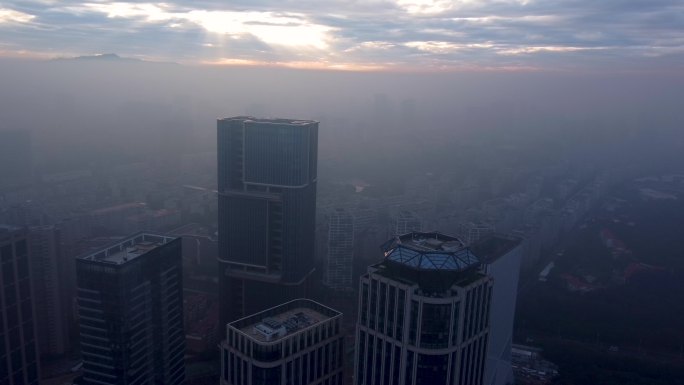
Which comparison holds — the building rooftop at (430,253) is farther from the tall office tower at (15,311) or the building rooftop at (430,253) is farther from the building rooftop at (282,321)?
the tall office tower at (15,311)

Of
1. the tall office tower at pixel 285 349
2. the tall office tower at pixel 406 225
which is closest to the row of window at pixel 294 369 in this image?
the tall office tower at pixel 285 349

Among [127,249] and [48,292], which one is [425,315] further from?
[48,292]

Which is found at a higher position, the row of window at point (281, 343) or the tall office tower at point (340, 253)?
the row of window at point (281, 343)

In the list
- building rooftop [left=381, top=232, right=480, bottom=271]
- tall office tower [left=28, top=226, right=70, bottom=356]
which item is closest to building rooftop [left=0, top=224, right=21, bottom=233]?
tall office tower [left=28, top=226, right=70, bottom=356]

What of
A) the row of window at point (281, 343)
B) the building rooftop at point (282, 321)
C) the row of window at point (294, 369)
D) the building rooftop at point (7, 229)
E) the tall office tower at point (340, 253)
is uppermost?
the building rooftop at point (7, 229)

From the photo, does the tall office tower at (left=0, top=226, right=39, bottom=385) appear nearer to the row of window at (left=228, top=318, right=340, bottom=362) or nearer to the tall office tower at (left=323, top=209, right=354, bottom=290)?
the row of window at (left=228, top=318, right=340, bottom=362)

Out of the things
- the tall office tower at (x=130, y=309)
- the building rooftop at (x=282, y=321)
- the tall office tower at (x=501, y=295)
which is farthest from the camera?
the tall office tower at (x=501, y=295)

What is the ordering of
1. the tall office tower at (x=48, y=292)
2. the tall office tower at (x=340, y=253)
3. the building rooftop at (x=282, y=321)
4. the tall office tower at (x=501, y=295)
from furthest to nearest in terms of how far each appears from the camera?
the tall office tower at (x=340, y=253), the tall office tower at (x=48, y=292), the tall office tower at (x=501, y=295), the building rooftop at (x=282, y=321)

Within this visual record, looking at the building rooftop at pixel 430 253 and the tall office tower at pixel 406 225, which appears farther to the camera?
the tall office tower at pixel 406 225
